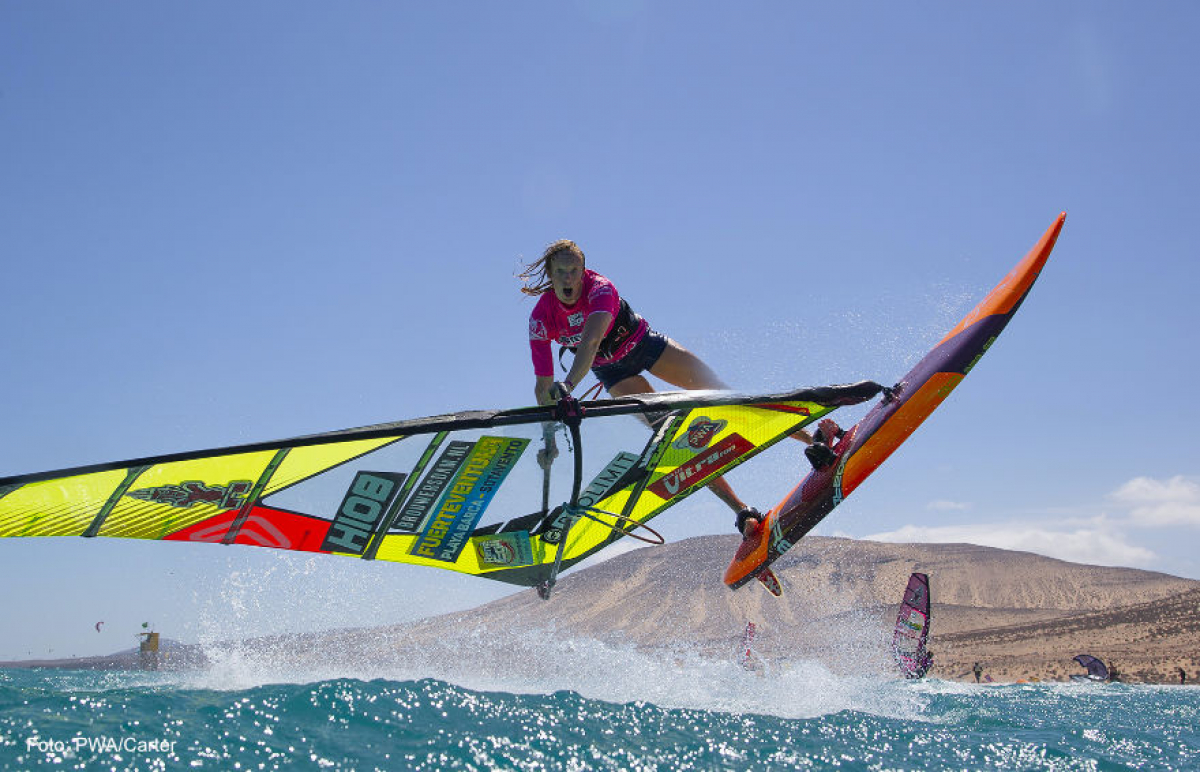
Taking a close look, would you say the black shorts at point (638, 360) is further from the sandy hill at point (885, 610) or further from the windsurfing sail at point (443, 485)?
the sandy hill at point (885, 610)

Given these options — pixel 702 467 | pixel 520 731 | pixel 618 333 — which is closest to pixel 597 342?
pixel 618 333

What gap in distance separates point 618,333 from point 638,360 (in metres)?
0.34

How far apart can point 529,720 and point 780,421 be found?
2.48m

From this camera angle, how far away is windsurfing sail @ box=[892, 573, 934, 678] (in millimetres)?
26625

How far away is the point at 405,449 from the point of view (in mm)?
4199

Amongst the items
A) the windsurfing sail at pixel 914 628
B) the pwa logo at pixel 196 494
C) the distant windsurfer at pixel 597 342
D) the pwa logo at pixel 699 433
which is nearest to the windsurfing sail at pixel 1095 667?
the windsurfing sail at pixel 914 628

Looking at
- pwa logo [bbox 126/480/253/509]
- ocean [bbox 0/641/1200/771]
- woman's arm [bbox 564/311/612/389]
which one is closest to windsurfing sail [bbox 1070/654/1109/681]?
ocean [bbox 0/641/1200/771]

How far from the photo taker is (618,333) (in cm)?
564

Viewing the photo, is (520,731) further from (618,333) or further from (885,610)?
(885,610)

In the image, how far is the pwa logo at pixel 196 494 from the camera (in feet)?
12.8

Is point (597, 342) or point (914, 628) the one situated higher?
point (597, 342)

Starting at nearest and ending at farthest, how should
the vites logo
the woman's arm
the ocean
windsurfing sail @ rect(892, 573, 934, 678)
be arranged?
the ocean < the woman's arm < the vites logo < windsurfing sail @ rect(892, 573, 934, 678)

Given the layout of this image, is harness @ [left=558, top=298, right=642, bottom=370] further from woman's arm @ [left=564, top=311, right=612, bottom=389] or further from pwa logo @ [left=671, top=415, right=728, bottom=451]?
pwa logo @ [left=671, top=415, right=728, bottom=451]

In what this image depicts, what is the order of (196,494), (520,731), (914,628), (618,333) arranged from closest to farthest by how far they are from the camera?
(196,494), (520,731), (618,333), (914,628)
